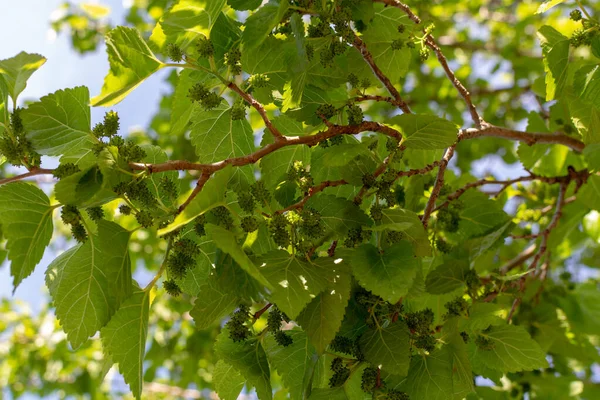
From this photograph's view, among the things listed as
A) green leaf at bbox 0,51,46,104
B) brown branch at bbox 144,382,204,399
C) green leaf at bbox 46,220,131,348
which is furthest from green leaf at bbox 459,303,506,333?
brown branch at bbox 144,382,204,399

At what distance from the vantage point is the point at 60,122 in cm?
121

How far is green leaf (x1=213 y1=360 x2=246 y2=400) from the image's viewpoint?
4.74ft

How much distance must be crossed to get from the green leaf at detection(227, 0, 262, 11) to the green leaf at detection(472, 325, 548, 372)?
945 millimetres

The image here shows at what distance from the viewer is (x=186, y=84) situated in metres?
1.50

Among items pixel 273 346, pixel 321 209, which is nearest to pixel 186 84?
pixel 321 209

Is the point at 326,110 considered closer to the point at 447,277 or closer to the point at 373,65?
the point at 373,65

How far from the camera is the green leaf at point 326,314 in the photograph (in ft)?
3.64

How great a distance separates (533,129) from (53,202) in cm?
190

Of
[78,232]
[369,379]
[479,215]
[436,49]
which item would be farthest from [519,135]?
[78,232]

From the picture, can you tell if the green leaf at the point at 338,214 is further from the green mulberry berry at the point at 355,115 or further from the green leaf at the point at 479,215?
the green leaf at the point at 479,215

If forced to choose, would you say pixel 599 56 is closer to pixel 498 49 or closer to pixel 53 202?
pixel 53 202

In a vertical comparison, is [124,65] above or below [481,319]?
above

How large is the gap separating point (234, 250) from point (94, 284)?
378mm

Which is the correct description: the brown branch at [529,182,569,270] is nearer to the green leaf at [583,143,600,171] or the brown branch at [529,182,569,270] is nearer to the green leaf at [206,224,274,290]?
the green leaf at [583,143,600,171]
